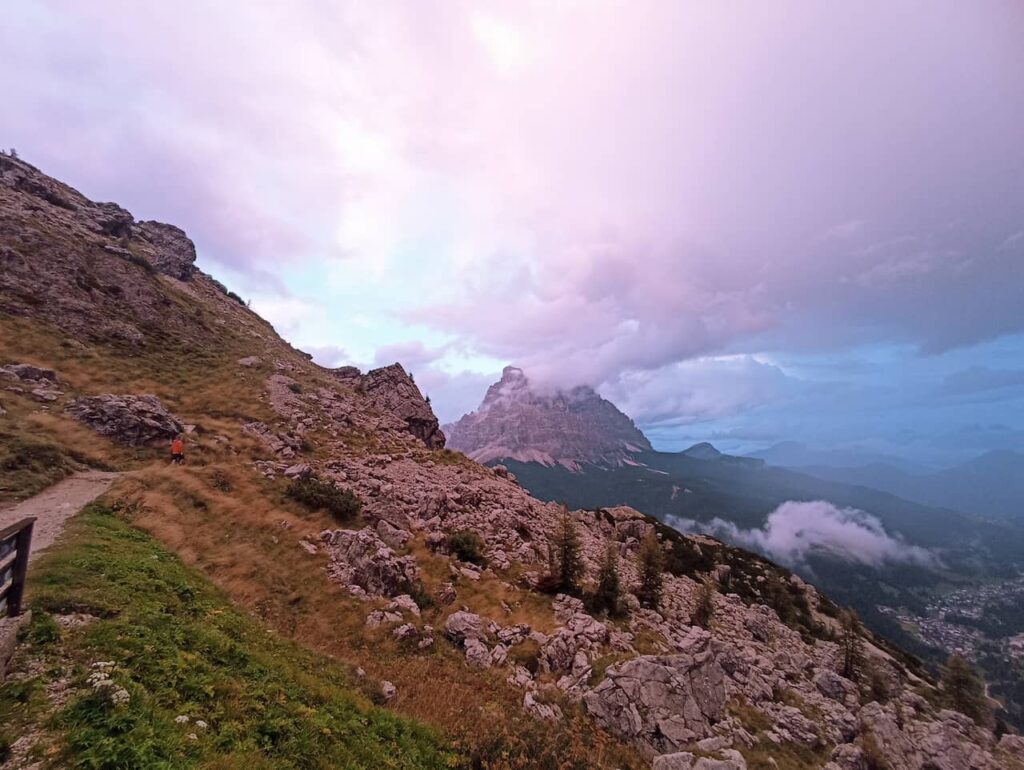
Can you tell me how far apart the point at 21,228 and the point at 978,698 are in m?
133

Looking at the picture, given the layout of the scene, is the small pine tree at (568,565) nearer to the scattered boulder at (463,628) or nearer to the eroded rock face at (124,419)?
the scattered boulder at (463,628)

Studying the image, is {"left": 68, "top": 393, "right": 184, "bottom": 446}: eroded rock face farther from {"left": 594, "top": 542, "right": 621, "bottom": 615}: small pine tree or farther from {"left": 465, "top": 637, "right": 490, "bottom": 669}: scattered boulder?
{"left": 594, "top": 542, "right": 621, "bottom": 615}: small pine tree

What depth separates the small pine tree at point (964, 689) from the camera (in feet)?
165

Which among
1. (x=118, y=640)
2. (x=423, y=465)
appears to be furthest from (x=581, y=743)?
(x=423, y=465)

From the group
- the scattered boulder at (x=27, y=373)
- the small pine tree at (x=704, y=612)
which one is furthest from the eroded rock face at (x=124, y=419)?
the small pine tree at (x=704, y=612)

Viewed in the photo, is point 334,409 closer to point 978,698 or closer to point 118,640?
point 118,640

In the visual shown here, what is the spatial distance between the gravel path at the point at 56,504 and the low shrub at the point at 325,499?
36.4 ft

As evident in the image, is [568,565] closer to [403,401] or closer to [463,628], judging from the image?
[463,628]

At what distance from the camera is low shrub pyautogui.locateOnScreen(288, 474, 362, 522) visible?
3275 centimetres

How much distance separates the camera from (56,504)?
71.9 feet

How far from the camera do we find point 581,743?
17.6m

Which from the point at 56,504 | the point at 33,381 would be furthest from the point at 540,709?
the point at 33,381

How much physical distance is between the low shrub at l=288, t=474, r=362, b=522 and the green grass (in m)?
14.8

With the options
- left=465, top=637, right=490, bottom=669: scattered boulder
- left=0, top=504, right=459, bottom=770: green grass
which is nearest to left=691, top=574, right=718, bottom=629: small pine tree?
left=465, top=637, right=490, bottom=669: scattered boulder
